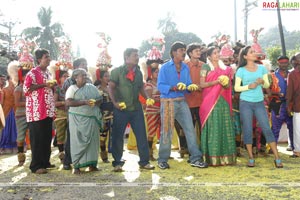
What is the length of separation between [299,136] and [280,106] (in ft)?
2.76

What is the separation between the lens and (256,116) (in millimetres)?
5883

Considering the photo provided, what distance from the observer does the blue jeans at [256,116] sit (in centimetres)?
583

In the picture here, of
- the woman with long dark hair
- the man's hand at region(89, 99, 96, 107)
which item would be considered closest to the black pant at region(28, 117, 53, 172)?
the man's hand at region(89, 99, 96, 107)

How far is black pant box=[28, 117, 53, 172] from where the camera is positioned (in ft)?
18.6

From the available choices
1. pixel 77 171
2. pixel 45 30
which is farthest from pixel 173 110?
pixel 45 30

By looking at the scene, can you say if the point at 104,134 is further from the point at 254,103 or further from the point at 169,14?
the point at 169,14

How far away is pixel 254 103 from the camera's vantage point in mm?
5852

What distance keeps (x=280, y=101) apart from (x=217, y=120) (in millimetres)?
2258

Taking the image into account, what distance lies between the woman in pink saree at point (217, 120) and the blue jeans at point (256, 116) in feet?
0.70

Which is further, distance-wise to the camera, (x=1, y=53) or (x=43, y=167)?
(x=1, y=53)

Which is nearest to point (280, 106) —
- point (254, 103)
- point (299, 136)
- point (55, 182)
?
point (299, 136)

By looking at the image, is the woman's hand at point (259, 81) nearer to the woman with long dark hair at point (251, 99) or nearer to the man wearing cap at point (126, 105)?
the woman with long dark hair at point (251, 99)

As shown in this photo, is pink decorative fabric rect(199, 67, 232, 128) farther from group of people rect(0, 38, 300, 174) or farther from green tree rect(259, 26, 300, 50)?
green tree rect(259, 26, 300, 50)

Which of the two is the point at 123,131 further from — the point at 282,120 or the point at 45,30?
the point at 45,30
